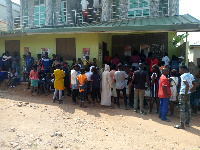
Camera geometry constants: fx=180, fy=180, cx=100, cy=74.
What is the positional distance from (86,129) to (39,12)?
12.6 m

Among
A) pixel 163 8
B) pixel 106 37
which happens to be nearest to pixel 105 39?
pixel 106 37

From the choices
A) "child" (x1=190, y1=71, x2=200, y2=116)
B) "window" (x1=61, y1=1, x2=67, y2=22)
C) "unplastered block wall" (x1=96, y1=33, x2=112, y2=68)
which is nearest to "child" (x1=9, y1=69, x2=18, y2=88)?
"unplastered block wall" (x1=96, y1=33, x2=112, y2=68)

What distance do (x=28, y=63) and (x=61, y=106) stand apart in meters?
4.32

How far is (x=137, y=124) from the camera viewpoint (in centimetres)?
562

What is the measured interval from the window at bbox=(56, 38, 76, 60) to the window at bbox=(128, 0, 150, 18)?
14.5 feet

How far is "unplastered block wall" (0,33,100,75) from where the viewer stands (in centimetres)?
973

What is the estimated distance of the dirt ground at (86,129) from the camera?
14.0ft

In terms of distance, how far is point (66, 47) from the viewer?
409 inches

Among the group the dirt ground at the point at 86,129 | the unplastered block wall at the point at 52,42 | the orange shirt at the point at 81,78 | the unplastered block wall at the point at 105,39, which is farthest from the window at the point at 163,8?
the orange shirt at the point at 81,78

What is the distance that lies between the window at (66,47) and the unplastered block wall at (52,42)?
198mm

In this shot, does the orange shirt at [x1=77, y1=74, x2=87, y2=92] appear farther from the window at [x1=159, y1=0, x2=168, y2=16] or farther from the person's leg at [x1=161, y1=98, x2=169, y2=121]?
the window at [x1=159, y1=0, x2=168, y2=16]

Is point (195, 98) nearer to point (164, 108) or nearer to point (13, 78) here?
point (164, 108)

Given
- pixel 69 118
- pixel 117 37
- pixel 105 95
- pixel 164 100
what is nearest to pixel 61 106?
pixel 69 118

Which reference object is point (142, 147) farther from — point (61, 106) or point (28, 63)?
point (28, 63)
